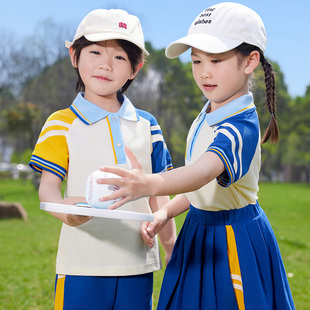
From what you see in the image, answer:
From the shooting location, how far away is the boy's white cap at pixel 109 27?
2.15 m

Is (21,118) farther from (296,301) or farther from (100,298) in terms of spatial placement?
(100,298)

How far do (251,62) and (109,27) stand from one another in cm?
66

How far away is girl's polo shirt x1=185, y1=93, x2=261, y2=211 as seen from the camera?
5.80 feet

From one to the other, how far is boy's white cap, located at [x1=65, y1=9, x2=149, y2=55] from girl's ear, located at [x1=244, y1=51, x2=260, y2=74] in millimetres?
515

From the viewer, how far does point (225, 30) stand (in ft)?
6.46

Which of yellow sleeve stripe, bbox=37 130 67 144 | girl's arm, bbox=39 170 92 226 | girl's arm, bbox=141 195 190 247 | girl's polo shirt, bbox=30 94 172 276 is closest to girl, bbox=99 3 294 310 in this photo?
girl's arm, bbox=141 195 190 247

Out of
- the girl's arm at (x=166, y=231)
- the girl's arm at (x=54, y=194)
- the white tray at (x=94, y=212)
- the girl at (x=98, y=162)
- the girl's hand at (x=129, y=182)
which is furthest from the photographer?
the girl's arm at (x=166, y=231)

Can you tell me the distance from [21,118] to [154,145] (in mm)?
20056

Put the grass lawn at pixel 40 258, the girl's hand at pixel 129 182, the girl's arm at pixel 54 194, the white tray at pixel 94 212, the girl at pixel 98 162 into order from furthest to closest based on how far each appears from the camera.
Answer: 1. the grass lawn at pixel 40 258
2. the girl at pixel 98 162
3. the girl's arm at pixel 54 194
4. the white tray at pixel 94 212
5. the girl's hand at pixel 129 182

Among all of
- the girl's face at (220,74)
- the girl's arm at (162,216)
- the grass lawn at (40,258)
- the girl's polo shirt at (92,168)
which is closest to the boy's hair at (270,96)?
the girl's face at (220,74)

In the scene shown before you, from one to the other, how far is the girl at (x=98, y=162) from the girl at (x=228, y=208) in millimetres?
191

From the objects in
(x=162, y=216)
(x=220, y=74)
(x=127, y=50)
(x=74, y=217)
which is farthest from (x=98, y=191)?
(x=127, y=50)

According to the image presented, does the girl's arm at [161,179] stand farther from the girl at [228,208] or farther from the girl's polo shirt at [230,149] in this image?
the girl at [228,208]

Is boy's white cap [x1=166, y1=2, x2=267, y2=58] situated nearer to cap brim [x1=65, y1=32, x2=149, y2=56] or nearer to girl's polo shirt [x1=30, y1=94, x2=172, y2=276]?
cap brim [x1=65, y1=32, x2=149, y2=56]
